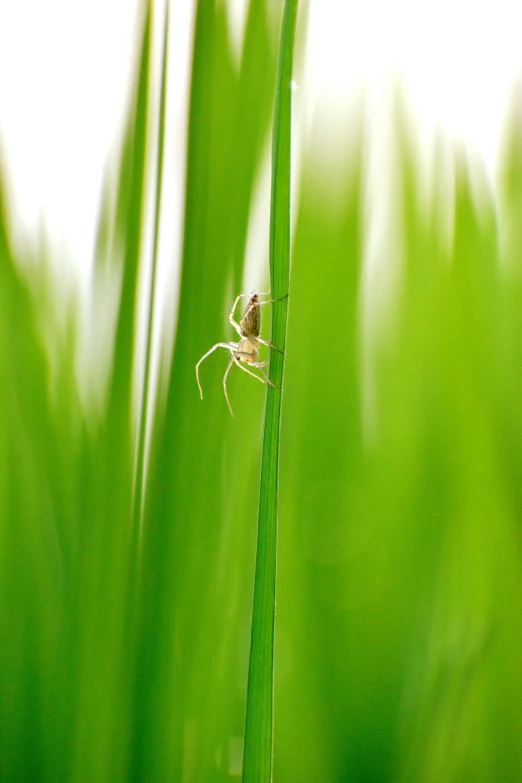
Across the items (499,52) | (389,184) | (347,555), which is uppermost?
(499,52)

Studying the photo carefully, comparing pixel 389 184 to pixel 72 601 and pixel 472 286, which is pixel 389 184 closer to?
pixel 472 286

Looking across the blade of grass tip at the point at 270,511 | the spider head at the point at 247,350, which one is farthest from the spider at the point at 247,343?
the blade of grass tip at the point at 270,511

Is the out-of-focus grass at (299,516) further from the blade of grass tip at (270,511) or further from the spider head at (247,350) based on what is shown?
the blade of grass tip at (270,511)

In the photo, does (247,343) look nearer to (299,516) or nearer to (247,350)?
(247,350)

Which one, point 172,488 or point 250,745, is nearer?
point 250,745

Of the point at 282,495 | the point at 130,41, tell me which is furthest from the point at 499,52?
the point at 282,495

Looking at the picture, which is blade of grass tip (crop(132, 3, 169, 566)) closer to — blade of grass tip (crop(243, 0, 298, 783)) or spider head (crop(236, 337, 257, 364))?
spider head (crop(236, 337, 257, 364))

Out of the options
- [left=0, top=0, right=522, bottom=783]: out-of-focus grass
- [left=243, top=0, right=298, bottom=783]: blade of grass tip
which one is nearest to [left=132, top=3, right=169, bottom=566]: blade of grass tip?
[left=0, top=0, right=522, bottom=783]: out-of-focus grass

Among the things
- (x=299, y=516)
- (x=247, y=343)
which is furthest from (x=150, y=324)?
(x=299, y=516)
